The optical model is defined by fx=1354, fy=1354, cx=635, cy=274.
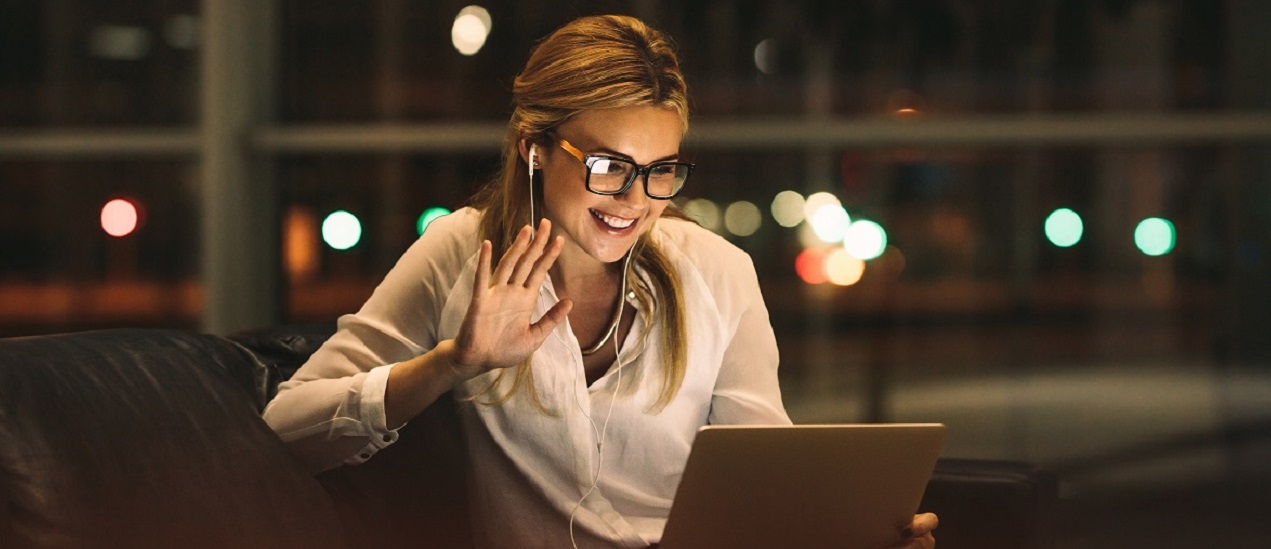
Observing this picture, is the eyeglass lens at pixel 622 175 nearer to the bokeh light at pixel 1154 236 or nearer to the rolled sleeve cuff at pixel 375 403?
the rolled sleeve cuff at pixel 375 403

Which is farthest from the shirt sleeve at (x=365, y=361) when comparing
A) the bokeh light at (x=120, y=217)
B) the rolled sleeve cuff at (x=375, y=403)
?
the bokeh light at (x=120, y=217)

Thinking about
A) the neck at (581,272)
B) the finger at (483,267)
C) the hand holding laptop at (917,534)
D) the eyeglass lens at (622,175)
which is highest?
the eyeglass lens at (622,175)

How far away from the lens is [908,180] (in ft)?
13.3

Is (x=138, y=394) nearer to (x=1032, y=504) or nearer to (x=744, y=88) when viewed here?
(x=1032, y=504)

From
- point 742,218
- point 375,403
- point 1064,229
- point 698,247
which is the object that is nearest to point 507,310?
point 375,403

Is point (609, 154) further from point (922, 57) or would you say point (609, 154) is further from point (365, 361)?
point (922, 57)

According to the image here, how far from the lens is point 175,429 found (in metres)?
1.57

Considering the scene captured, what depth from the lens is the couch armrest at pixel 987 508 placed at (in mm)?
2039

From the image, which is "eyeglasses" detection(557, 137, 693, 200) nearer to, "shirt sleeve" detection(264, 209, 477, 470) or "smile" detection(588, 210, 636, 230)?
"smile" detection(588, 210, 636, 230)

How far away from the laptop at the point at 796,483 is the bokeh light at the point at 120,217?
3.61m

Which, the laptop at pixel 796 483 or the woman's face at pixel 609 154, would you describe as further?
the woman's face at pixel 609 154

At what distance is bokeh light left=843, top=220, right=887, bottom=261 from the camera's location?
13.5 ft

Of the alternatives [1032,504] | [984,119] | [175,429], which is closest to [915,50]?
[984,119]

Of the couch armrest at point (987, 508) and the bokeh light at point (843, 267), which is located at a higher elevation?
the bokeh light at point (843, 267)
